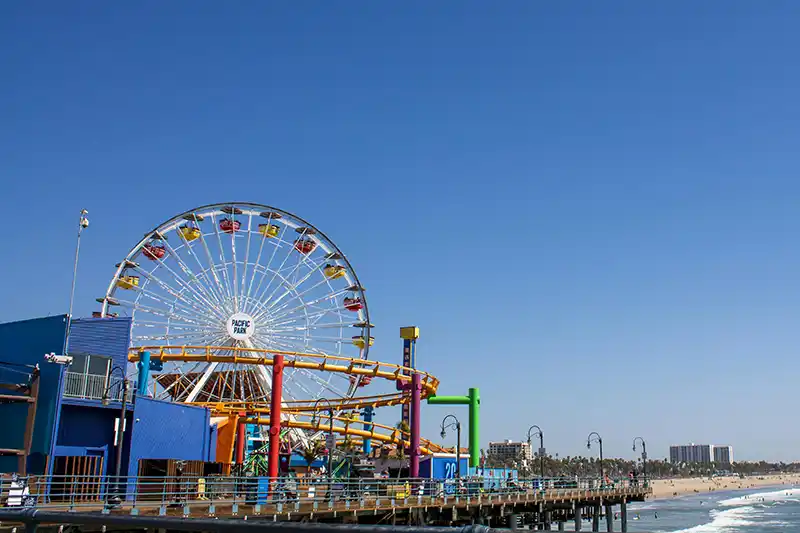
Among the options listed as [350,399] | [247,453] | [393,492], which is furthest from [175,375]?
[393,492]

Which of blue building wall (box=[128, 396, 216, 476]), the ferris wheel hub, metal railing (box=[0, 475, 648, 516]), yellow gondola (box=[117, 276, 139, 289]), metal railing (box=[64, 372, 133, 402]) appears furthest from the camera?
the ferris wheel hub

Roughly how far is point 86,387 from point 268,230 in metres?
28.2

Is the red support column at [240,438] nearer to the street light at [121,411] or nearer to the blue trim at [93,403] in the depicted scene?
the street light at [121,411]

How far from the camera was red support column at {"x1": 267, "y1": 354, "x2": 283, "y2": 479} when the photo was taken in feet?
154

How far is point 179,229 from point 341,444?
24.1 meters

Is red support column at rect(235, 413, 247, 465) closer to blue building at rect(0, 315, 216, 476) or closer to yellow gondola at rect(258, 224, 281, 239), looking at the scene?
blue building at rect(0, 315, 216, 476)

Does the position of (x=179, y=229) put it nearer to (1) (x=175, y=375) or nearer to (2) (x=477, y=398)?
(1) (x=175, y=375)

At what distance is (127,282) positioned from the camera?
6169cm

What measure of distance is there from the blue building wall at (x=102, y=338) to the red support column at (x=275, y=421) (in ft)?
32.2

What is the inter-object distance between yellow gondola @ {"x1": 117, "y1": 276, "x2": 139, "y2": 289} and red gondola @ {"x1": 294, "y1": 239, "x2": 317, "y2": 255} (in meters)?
12.8

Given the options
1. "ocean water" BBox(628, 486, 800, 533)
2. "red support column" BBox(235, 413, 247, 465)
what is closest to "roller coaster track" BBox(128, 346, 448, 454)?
"red support column" BBox(235, 413, 247, 465)

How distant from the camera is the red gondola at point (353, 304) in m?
67.8

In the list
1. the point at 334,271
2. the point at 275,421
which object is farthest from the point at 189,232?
the point at 275,421

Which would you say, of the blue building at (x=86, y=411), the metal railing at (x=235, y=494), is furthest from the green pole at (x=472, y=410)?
the blue building at (x=86, y=411)
